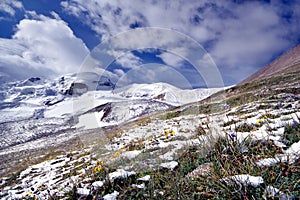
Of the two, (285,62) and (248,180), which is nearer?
(248,180)

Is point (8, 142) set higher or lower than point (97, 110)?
lower

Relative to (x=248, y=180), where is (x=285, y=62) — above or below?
above

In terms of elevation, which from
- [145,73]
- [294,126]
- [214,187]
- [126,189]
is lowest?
[126,189]

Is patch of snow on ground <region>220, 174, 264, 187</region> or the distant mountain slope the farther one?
the distant mountain slope

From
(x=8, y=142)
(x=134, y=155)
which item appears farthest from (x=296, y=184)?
(x=8, y=142)

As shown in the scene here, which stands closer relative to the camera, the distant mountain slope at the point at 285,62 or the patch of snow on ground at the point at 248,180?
the patch of snow on ground at the point at 248,180

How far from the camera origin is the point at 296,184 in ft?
5.39

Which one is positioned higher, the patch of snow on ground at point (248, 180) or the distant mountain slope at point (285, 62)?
the distant mountain slope at point (285, 62)

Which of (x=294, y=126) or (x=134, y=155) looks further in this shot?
(x=134, y=155)

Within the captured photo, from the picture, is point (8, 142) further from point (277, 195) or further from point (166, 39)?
point (277, 195)

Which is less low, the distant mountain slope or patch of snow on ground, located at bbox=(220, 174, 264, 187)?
the distant mountain slope

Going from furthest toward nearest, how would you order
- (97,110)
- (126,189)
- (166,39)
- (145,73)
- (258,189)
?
(97,110), (145,73), (166,39), (126,189), (258,189)

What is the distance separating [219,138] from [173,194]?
137 centimetres

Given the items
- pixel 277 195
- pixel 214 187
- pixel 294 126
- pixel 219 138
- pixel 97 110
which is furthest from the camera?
pixel 97 110
